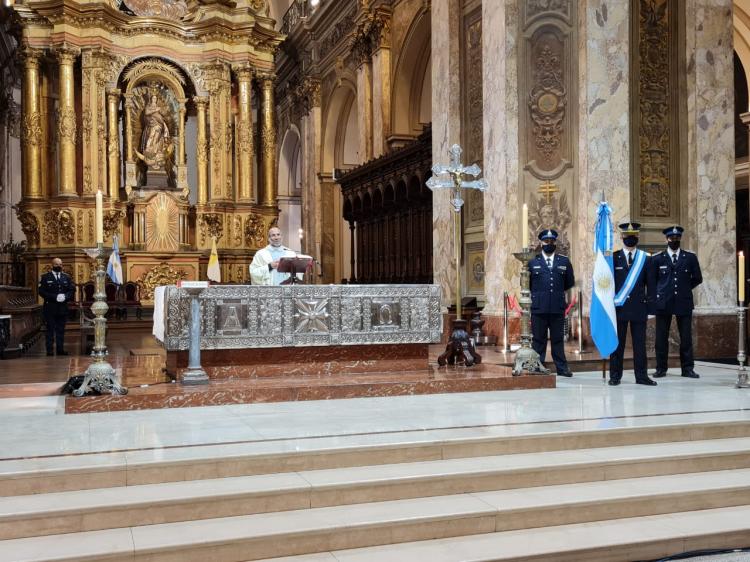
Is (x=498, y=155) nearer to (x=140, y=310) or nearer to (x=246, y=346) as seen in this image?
(x=246, y=346)

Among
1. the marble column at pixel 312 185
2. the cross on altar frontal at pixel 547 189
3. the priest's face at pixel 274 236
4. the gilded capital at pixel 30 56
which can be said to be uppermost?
the gilded capital at pixel 30 56

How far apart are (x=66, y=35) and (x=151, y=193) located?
4.31m

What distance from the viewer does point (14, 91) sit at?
2648 cm

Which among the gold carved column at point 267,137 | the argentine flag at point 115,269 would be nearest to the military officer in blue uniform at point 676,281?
the argentine flag at point 115,269

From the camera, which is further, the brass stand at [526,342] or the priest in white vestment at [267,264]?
the priest in white vestment at [267,264]

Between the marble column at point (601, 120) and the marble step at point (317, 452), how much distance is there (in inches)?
223

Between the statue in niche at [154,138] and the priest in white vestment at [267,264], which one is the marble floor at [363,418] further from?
the statue in niche at [154,138]

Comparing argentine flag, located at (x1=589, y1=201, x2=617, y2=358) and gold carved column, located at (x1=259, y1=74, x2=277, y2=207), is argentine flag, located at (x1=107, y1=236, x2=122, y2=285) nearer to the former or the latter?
argentine flag, located at (x1=589, y1=201, x2=617, y2=358)

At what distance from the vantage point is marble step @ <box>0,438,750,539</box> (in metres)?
4.42

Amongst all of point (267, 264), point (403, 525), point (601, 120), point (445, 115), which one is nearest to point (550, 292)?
point (267, 264)

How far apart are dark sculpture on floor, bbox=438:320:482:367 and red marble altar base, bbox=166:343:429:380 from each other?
0.89 ft

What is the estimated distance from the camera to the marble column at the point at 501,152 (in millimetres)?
11891

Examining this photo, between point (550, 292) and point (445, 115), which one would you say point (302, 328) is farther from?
point (445, 115)

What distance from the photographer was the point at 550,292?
9.09 m
